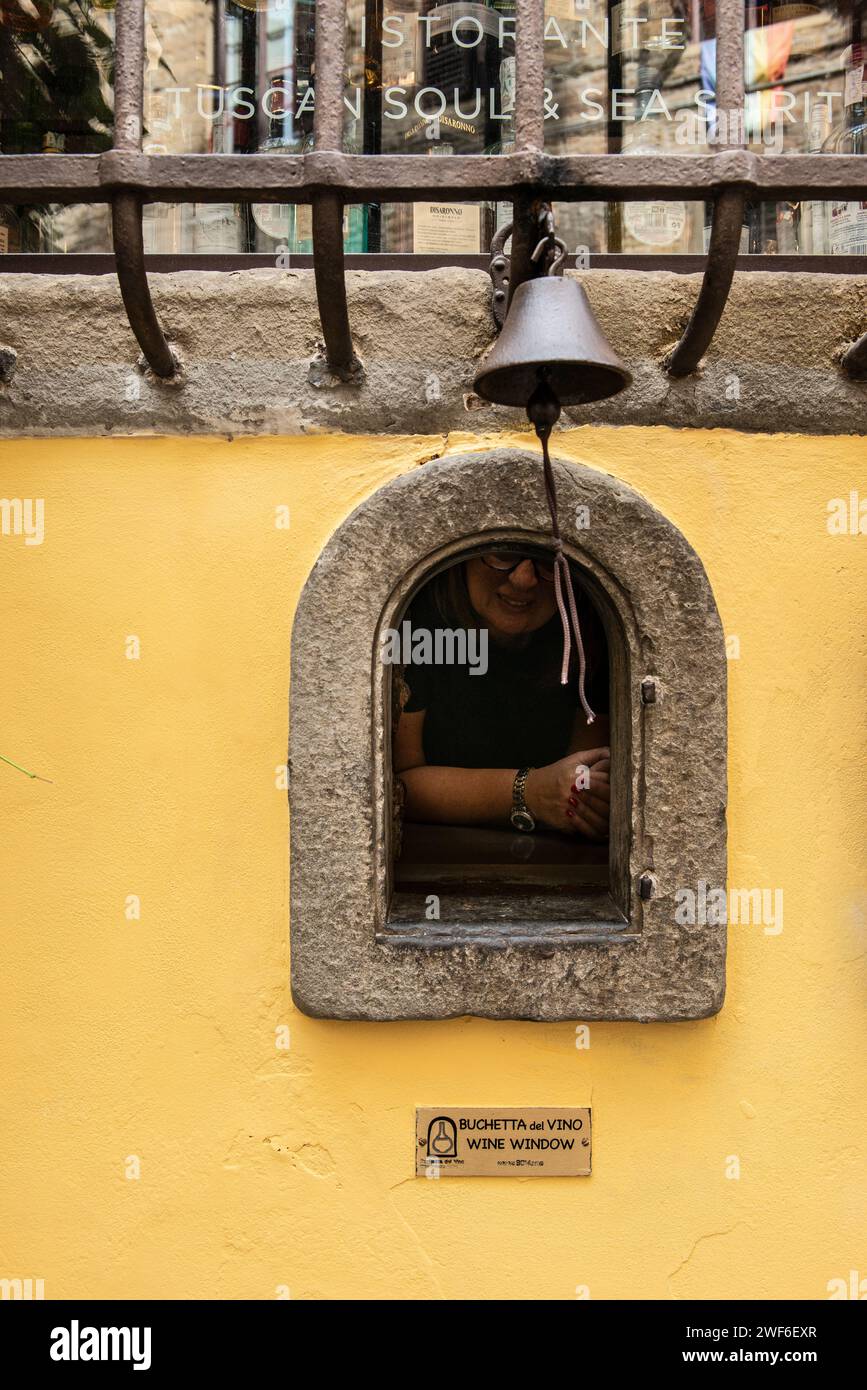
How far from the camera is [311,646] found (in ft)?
8.64

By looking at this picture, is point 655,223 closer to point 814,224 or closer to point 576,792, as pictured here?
point 814,224

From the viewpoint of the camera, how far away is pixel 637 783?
8.70ft

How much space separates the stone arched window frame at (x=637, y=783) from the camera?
2.61 m

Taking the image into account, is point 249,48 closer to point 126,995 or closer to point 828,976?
point 126,995

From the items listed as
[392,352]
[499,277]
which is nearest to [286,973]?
[392,352]

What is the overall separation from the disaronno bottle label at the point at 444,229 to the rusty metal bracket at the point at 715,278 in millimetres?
754

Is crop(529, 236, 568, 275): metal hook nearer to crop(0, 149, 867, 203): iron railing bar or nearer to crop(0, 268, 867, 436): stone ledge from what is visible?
crop(0, 149, 867, 203): iron railing bar

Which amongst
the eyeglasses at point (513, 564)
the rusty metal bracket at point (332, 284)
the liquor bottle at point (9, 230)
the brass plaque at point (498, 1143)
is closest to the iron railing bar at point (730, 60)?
the rusty metal bracket at point (332, 284)

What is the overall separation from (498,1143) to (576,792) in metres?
0.97

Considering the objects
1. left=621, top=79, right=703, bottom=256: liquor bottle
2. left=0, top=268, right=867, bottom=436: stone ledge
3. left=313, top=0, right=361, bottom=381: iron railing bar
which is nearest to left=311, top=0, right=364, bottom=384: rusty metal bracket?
left=313, top=0, right=361, bottom=381: iron railing bar

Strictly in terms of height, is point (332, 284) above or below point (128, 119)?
below

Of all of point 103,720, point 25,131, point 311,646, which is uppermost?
point 25,131

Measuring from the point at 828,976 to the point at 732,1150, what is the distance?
0.52 m

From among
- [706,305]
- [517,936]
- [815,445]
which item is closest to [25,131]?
[706,305]
